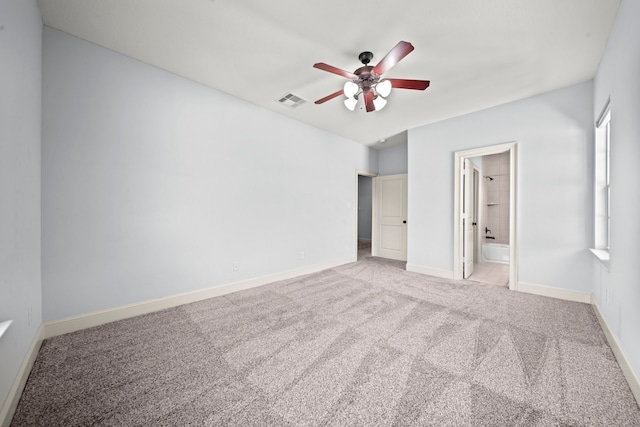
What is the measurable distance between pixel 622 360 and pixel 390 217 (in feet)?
14.2

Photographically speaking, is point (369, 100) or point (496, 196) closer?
point (369, 100)

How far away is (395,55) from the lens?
1.93 meters

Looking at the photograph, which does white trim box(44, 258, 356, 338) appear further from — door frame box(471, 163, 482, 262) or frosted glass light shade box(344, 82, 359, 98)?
door frame box(471, 163, 482, 262)

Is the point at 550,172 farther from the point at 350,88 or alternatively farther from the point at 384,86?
the point at 350,88

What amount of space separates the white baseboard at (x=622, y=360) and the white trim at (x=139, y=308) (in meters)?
3.59

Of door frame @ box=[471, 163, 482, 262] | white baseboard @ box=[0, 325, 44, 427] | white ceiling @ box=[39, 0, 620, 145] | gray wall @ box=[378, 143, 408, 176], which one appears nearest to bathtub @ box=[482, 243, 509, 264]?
door frame @ box=[471, 163, 482, 262]

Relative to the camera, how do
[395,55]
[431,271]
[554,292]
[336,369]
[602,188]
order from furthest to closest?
[431,271], [554,292], [602,188], [395,55], [336,369]

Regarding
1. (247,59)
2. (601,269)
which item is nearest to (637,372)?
(601,269)

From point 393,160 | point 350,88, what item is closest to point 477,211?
point 393,160

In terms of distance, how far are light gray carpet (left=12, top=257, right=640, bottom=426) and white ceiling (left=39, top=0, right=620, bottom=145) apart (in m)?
2.75

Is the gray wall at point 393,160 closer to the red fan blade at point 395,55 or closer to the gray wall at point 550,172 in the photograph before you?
the gray wall at point 550,172

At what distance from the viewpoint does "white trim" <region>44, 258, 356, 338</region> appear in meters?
2.19

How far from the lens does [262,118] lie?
373cm

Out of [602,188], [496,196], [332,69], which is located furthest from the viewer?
[496,196]
